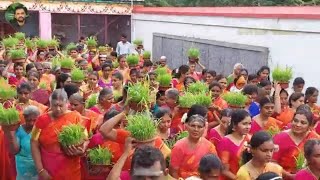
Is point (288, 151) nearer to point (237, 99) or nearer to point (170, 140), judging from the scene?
point (170, 140)

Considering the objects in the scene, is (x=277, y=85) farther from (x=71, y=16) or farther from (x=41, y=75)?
(x=71, y=16)

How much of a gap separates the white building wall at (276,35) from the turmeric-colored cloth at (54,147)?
5.68m

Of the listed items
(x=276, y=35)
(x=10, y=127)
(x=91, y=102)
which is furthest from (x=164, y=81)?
(x=276, y=35)

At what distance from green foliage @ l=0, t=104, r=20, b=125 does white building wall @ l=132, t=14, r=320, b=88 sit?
5.93 metres

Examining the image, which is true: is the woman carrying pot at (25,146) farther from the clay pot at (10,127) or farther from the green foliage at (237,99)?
the green foliage at (237,99)

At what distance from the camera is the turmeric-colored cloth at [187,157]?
453cm

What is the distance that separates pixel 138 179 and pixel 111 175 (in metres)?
1.02

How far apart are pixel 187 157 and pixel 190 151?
67mm

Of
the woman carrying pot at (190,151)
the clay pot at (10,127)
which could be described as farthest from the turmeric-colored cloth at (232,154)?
the clay pot at (10,127)

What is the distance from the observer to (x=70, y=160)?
16.3 ft

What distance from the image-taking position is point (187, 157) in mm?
4562

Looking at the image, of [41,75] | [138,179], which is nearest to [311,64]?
[41,75]

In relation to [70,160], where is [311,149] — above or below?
above

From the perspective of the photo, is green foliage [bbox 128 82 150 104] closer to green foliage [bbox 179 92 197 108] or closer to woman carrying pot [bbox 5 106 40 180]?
woman carrying pot [bbox 5 106 40 180]
